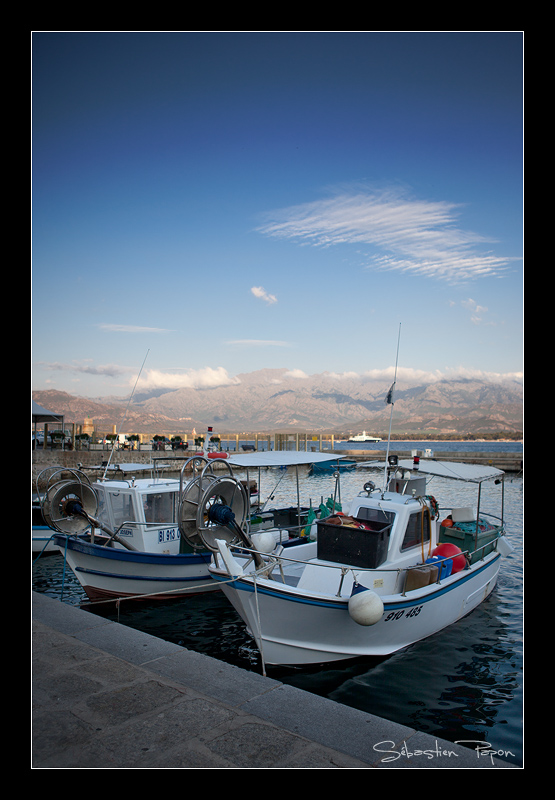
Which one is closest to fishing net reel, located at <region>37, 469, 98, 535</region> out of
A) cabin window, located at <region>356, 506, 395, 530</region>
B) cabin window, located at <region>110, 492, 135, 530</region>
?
cabin window, located at <region>110, 492, 135, 530</region>

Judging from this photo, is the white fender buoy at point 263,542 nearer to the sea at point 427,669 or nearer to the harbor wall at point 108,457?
the sea at point 427,669

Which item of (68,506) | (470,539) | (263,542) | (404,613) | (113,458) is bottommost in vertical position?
(113,458)

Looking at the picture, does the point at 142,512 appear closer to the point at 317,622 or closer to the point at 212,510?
the point at 212,510

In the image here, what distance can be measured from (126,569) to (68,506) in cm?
189

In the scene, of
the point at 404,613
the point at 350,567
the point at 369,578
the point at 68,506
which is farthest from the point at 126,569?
the point at 404,613

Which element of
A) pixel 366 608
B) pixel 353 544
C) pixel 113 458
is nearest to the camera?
pixel 366 608

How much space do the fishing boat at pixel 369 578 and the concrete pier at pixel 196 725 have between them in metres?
1.50

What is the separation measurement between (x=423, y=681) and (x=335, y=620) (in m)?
1.75

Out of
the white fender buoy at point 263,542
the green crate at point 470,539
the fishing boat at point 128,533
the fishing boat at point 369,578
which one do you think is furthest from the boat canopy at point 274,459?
the green crate at point 470,539

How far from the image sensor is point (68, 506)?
1120cm

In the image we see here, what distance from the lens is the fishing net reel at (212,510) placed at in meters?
7.51

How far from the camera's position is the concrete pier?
367cm

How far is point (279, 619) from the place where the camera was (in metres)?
7.43
